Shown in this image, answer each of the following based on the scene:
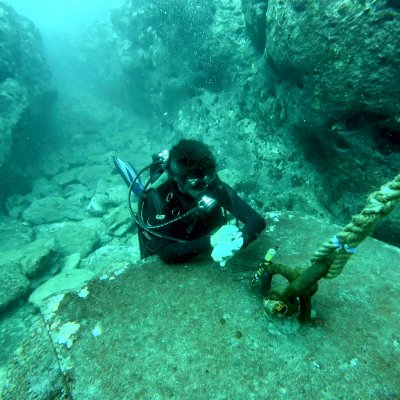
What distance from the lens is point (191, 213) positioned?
8.77 ft

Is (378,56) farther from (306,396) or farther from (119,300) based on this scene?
(119,300)

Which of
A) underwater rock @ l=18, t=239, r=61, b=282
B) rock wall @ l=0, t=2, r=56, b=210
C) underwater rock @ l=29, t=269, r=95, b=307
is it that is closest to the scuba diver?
underwater rock @ l=29, t=269, r=95, b=307

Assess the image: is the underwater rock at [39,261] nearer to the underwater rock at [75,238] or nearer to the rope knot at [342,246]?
the underwater rock at [75,238]

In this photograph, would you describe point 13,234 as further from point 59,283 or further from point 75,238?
point 59,283

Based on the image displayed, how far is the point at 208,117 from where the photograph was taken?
7.90 metres

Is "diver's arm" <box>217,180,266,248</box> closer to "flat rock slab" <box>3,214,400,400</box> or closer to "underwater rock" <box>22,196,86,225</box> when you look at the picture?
"flat rock slab" <box>3,214,400,400</box>

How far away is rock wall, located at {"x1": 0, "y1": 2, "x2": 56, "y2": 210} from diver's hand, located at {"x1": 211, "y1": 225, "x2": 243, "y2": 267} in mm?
8267

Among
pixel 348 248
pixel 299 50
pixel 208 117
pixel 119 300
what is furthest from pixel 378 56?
pixel 208 117

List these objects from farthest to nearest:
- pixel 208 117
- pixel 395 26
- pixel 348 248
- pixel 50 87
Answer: pixel 50 87 < pixel 208 117 < pixel 395 26 < pixel 348 248

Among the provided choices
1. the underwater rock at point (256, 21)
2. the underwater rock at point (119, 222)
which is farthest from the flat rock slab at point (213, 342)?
the underwater rock at point (256, 21)

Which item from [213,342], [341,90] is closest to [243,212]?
[213,342]

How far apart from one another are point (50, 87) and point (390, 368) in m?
12.8

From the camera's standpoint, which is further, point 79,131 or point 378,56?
point 79,131

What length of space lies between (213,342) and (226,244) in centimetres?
72
